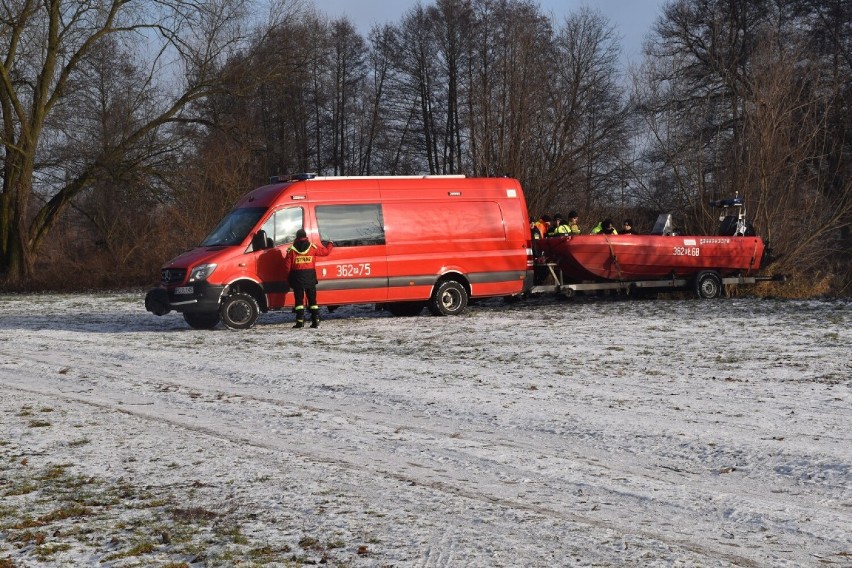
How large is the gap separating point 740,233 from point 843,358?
11.1 metres

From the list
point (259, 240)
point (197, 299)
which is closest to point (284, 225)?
point (259, 240)

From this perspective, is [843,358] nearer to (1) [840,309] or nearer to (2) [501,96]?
(1) [840,309]

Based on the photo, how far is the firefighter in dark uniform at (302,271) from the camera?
16.9 metres

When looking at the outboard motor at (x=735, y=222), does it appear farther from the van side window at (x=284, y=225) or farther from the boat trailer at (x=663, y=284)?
the van side window at (x=284, y=225)

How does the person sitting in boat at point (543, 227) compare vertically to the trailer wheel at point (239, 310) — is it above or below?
above

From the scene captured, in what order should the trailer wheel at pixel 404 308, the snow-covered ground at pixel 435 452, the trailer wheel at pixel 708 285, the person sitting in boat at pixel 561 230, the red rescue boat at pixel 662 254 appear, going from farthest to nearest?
the trailer wheel at pixel 708 285 → the person sitting in boat at pixel 561 230 → the red rescue boat at pixel 662 254 → the trailer wheel at pixel 404 308 → the snow-covered ground at pixel 435 452

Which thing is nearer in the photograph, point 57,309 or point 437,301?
point 437,301

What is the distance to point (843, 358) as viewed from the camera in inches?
472

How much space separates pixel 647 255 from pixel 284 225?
8167 mm

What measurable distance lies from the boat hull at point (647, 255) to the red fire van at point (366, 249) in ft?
4.91

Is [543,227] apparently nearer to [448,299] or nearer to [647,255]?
[647,255]

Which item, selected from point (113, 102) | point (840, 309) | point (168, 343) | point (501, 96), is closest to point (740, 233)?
point (840, 309)

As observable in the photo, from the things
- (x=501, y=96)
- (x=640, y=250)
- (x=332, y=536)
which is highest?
(x=501, y=96)

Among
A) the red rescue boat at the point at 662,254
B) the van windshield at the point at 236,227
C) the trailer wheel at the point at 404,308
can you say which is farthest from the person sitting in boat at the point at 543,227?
the van windshield at the point at 236,227
